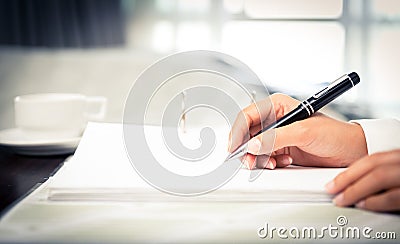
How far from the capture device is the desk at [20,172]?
536 mm

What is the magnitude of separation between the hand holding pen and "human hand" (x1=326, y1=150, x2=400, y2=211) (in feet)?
0.36

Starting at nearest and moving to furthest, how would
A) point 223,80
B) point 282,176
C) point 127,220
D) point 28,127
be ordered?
point 127,220 → point 282,176 → point 28,127 → point 223,80

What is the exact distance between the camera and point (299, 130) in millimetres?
578


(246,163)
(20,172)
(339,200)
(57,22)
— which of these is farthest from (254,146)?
(57,22)

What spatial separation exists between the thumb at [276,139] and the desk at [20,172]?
236 mm

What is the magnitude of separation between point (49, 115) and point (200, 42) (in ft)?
3.22

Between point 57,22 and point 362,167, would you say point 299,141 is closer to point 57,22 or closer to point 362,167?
point 362,167

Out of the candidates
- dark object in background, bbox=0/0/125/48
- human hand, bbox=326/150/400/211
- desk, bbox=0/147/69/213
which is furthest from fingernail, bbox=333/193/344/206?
dark object in background, bbox=0/0/125/48

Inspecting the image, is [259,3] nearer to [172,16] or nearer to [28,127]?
[172,16]

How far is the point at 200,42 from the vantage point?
169 cm

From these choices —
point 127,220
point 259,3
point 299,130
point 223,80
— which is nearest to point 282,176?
point 299,130

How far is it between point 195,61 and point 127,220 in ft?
3.69

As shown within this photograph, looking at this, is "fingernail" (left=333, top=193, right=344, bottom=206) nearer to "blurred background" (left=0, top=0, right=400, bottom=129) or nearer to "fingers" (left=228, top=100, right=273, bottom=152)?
"fingers" (left=228, top=100, right=273, bottom=152)

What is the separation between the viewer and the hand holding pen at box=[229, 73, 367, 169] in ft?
1.90
